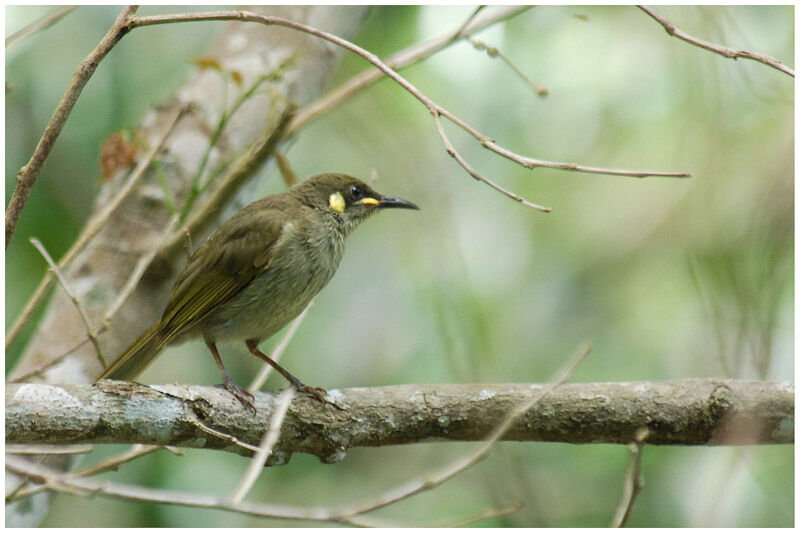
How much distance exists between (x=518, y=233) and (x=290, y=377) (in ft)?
10.6

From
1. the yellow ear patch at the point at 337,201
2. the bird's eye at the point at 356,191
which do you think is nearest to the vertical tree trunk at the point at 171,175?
the yellow ear patch at the point at 337,201

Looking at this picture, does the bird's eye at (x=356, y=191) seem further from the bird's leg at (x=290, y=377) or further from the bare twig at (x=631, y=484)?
the bare twig at (x=631, y=484)

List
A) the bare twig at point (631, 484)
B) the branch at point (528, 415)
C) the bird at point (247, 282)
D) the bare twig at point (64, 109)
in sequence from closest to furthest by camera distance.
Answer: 1. the bare twig at point (631, 484)
2. the bare twig at point (64, 109)
3. the branch at point (528, 415)
4. the bird at point (247, 282)

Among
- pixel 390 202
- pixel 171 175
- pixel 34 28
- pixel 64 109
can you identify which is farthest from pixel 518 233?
pixel 64 109

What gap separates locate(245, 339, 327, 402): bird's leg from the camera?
355cm

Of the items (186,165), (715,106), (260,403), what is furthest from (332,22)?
(260,403)

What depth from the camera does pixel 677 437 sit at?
3.64 m

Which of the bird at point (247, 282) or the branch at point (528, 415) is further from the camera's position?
the bird at point (247, 282)

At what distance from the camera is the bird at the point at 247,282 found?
417 cm

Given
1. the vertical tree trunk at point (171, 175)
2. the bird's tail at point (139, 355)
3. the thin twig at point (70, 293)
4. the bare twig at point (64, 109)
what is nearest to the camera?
the bare twig at point (64, 109)

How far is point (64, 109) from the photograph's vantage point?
8.41ft

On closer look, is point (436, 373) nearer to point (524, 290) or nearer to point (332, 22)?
point (524, 290)

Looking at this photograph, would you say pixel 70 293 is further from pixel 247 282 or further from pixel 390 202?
pixel 390 202

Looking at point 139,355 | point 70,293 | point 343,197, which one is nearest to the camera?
point 70,293
